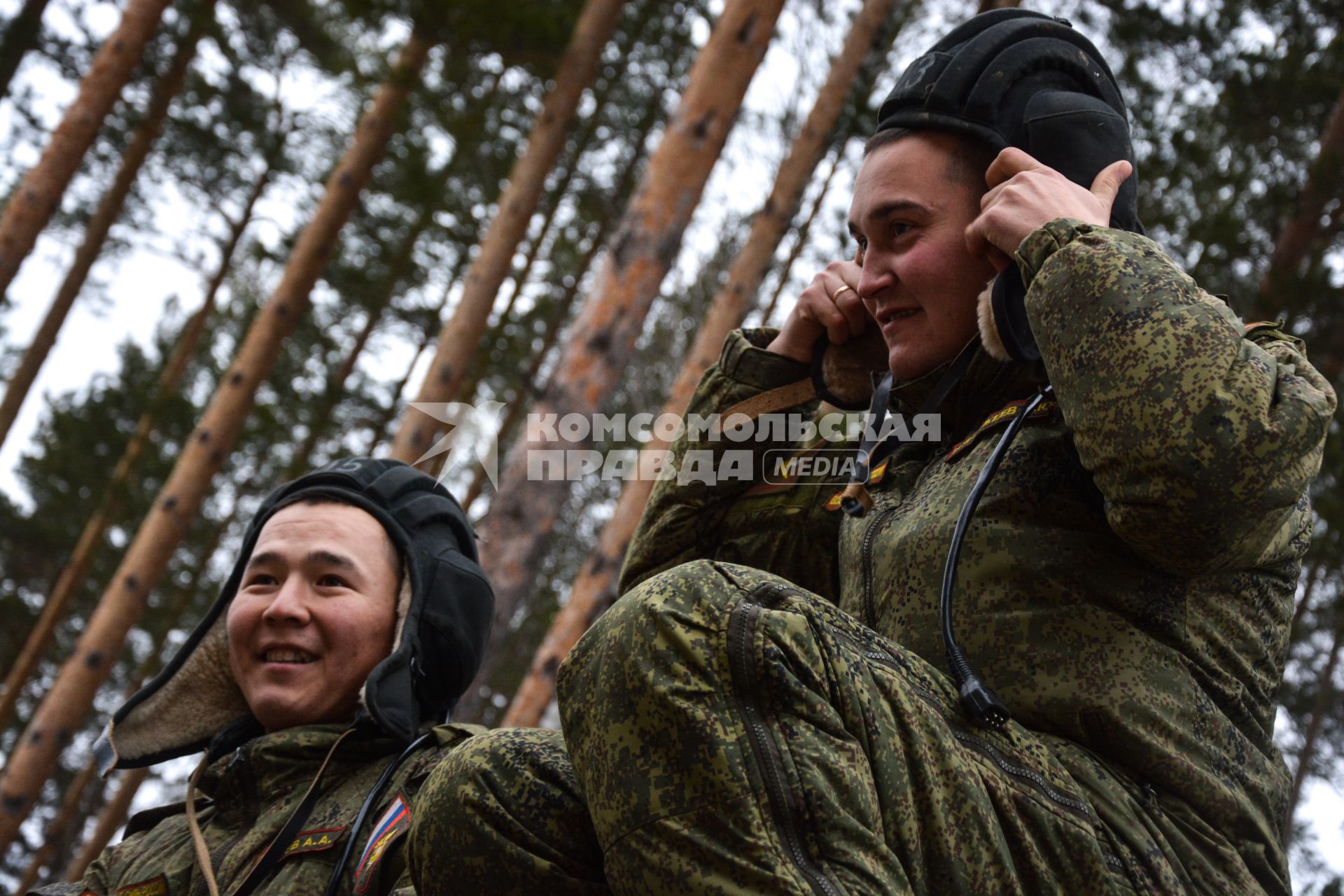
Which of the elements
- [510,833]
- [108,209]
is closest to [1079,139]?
[510,833]

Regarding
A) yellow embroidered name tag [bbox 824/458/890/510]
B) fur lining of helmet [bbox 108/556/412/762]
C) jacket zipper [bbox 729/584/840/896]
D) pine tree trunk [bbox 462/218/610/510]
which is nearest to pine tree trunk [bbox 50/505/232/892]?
pine tree trunk [bbox 462/218/610/510]

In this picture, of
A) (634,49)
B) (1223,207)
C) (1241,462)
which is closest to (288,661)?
(1241,462)

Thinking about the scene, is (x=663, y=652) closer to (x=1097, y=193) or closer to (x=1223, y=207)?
(x=1097, y=193)

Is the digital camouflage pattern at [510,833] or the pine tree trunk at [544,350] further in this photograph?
the pine tree trunk at [544,350]

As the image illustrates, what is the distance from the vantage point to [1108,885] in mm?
1494

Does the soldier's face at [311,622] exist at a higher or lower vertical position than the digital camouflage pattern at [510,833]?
higher

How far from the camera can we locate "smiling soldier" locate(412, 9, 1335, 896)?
1.34m

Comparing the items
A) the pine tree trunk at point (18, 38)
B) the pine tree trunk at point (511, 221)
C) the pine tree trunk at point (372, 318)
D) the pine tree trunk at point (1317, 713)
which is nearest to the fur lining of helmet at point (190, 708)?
the pine tree trunk at point (511, 221)

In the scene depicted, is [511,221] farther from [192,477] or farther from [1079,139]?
[1079,139]

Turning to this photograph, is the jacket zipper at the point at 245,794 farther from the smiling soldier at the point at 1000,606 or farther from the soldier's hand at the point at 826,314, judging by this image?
the soldier's hand at the point at 826,314

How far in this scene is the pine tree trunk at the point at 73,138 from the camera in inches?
377

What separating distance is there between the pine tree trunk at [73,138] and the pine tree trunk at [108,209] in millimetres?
3765

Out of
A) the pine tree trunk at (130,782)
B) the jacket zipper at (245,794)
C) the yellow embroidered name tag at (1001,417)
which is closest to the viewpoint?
the yellow embroidered name tag at (1001,417)

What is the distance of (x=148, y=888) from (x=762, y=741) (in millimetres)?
A: 1985
